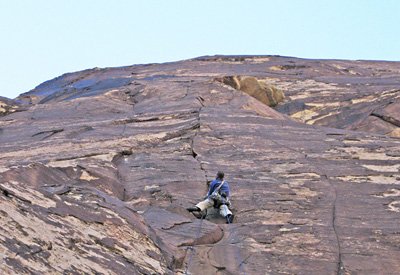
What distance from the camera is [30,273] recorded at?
455 inches

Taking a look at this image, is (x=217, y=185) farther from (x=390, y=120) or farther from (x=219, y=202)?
(x=390, y=120)

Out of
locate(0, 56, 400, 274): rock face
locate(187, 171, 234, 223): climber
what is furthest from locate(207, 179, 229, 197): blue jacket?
locate(0, 56, 400, 274): rock face

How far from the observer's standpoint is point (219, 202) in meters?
17.7

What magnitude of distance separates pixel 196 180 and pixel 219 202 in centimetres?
198

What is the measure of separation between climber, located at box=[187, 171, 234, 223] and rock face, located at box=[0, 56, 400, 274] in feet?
0.66

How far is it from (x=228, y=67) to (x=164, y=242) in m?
22.7

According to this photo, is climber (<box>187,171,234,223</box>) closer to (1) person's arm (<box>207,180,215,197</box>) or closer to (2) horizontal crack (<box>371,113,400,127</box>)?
(1) person's arm (<box>207,180,215,197</box>)

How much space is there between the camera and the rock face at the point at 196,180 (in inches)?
541

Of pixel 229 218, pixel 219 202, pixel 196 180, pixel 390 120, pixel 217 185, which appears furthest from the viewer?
pixel 390 120

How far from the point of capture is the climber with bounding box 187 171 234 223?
17.4 metres

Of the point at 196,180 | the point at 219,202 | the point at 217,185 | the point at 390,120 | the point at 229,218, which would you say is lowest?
the point at 229,218

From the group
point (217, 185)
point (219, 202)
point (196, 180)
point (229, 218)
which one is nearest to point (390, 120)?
point (196, 180)

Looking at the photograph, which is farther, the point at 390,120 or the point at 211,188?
the point at 390,120

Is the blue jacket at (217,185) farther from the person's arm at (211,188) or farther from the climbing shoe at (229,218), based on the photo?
the climbing shoe at (229,218)
